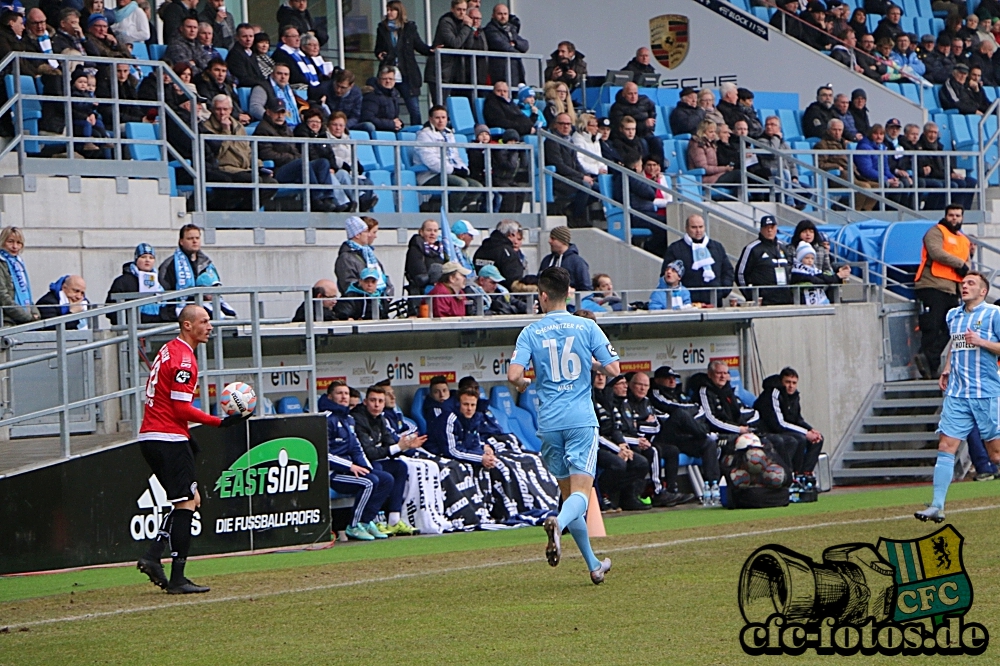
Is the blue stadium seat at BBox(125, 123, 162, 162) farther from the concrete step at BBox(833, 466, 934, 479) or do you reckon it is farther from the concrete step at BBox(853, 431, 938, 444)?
the concrete step at BBox(853, 431, 938, 444)

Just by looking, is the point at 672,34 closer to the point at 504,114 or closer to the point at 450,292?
the point at 504,114

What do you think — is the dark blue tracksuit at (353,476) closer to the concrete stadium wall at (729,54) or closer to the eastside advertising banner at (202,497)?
the eastside advertising banner at (202,497)

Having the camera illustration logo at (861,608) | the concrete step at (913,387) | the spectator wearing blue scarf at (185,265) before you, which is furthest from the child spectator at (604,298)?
the camera illustration logo at (861,608)

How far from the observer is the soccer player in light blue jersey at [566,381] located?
31.2 feet

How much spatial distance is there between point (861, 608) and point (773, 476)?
825 cm

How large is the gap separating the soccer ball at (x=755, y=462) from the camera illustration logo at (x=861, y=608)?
6259 millimetres

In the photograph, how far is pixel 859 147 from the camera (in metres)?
24.3

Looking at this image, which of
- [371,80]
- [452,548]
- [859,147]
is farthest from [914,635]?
[859,147]

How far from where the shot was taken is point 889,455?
19297 millimetres

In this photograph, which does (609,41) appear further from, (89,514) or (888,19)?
(89,514)

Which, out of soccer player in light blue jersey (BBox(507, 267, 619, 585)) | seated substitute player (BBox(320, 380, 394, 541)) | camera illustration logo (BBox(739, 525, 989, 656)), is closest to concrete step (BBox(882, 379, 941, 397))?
seated substitute player (BBox(320, 380, 394, 541))

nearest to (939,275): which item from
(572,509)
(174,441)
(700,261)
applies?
(700,261)

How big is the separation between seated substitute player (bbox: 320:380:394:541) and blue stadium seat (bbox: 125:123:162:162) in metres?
4.30

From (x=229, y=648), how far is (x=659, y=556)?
13.5ft
